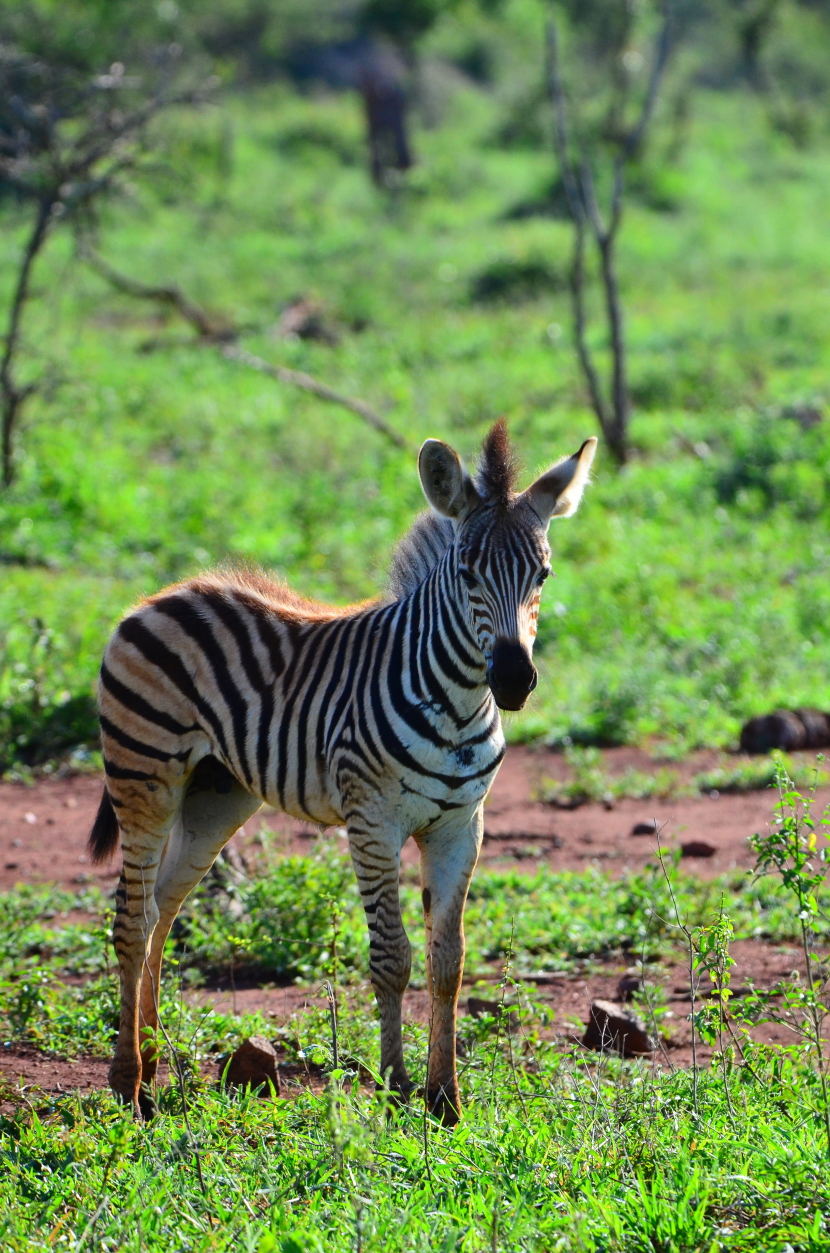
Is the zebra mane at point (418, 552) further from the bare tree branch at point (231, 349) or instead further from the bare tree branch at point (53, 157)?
the bare tree branch at point (231, 349)

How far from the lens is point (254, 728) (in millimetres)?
4602

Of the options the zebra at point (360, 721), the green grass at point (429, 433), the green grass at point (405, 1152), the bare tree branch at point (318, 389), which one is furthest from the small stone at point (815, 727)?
the bare tree branch at point (318, 389)

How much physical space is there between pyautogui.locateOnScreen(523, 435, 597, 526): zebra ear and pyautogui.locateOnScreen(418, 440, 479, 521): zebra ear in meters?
0.21

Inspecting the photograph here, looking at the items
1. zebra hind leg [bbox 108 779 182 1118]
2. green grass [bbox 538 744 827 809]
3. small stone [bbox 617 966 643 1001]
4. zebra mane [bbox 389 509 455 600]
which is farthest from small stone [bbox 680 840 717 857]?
zebra hind leg [bbox 108 779 182 1118]

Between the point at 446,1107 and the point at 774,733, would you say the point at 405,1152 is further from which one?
the point at 774,733

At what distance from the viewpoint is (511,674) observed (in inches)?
147

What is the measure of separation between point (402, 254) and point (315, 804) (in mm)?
20733

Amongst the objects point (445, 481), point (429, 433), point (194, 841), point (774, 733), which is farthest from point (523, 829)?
point (429, 433)

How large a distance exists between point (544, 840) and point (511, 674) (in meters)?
3.85

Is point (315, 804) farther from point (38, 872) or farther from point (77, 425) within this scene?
point (77, 425)

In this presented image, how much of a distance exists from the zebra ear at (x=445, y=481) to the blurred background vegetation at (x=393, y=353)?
1417mm

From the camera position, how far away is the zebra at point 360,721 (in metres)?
4.14

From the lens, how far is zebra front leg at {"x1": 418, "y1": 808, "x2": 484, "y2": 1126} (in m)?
4.20

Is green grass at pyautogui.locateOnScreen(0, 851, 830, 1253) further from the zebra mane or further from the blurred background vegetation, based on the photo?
the blurred background vegetation
